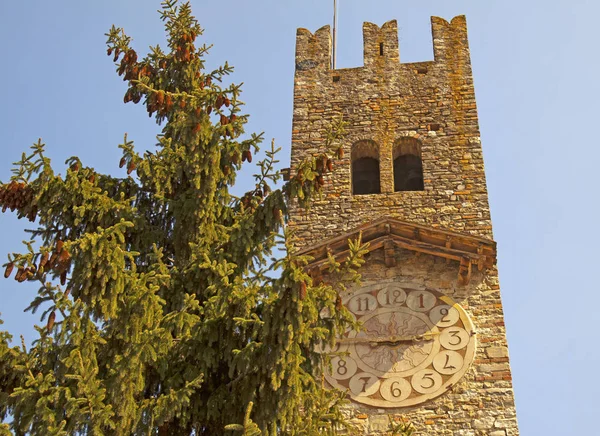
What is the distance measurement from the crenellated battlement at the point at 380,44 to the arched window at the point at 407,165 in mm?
1875

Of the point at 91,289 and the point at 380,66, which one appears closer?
the point at 91,289

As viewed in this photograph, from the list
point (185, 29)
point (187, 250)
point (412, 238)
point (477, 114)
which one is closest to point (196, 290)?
point (187, 250)

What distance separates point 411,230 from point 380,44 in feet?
16.4

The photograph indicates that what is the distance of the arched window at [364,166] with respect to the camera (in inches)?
576

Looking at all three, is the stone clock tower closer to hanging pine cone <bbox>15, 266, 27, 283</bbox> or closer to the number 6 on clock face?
the number 6 on clock face

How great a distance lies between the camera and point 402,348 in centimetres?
1150

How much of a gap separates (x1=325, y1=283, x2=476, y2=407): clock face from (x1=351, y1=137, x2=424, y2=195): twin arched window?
2.77 meters

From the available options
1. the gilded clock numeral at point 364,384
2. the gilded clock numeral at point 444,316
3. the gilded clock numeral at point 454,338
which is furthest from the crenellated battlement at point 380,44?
the gilded clock numeral at point 364,384

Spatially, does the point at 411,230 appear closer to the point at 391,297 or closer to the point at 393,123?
the point at 391,297

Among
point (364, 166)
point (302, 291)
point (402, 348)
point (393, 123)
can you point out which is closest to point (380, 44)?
point (393, 123)

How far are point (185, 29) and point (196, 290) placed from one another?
332 centimetres

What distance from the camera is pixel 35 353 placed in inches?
290

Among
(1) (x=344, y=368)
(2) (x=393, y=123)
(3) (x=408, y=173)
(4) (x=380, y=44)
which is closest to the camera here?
(1) (x=344, y=368)

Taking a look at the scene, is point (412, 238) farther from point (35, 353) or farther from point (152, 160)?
point (35, 353)
